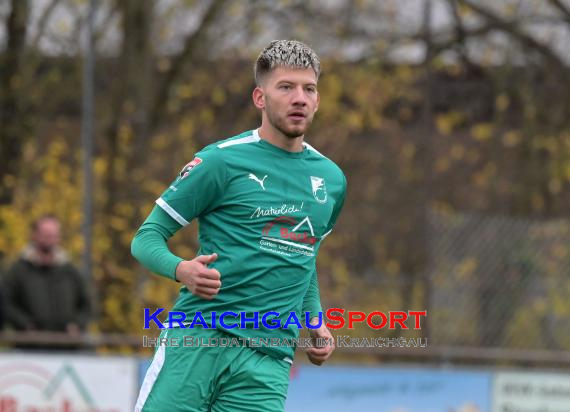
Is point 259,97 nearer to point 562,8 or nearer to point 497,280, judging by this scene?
point 497,280

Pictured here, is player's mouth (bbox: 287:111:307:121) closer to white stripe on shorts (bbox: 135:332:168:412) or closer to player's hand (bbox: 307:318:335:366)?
player's hand (bbox: 307:318:335:366)

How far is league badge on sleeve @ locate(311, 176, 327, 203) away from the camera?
455 centimetres

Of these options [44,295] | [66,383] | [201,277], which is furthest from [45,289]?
[201,277]

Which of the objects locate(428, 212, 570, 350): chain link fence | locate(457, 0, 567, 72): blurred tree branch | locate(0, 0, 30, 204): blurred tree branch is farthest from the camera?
locate(457, 0, 567, 72): blurred tree branch

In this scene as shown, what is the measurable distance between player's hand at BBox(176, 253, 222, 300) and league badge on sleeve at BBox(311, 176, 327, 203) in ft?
1.88

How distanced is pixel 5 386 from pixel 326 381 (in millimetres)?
2416

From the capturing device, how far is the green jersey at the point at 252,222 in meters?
4.37

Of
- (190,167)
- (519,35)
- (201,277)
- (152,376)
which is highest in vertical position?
(519,35)

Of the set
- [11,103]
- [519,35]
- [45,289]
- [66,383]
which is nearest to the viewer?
[66,383]

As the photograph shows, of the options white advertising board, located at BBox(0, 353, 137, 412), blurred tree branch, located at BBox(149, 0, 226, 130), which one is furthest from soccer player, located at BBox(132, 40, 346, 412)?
blurred tree branch, located at BBox(149, 0, 226, 130)

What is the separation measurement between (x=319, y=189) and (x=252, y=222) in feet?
1.08

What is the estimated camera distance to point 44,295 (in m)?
9.36

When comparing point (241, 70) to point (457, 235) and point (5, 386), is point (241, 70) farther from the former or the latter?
point (5, 386)

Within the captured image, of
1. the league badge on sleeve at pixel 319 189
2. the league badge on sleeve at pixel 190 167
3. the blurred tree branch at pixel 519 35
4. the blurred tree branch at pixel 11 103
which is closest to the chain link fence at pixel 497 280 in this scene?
the blurred tree branch at pixel 519 35
